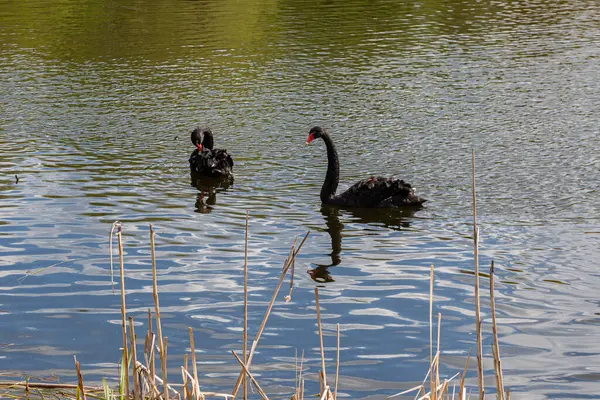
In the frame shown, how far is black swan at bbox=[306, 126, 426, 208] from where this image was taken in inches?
484

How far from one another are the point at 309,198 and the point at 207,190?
1575mm

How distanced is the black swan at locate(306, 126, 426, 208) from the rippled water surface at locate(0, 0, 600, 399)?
0.58 feet

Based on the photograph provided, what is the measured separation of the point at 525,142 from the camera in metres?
15.5

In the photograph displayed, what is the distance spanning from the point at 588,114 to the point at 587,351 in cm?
1023

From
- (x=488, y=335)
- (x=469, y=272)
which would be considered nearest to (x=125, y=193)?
(x=469, y=272)

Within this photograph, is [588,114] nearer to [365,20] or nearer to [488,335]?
[488,335]

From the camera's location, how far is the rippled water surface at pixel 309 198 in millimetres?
8094

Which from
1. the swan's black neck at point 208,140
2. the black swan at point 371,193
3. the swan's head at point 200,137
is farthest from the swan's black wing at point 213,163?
the black swan at point 371,193

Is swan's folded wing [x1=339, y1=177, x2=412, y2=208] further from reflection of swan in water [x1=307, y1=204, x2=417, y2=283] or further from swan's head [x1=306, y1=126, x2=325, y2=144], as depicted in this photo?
swan's head [x1=306, y1=126, x2=325, y2=144]

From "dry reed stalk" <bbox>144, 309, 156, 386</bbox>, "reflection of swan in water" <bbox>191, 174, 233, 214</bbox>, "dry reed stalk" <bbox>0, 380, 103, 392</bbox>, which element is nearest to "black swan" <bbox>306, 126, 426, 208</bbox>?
"reflection of swan in water" <bbox>191, 174, 233, 214</bbox>

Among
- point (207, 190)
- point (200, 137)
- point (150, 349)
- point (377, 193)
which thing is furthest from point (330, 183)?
point (150, 349)

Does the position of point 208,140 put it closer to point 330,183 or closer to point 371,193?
point 330,183

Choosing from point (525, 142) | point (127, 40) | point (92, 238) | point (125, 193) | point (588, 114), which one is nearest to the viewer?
point (92, 238)

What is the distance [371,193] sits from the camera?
41.1ft
